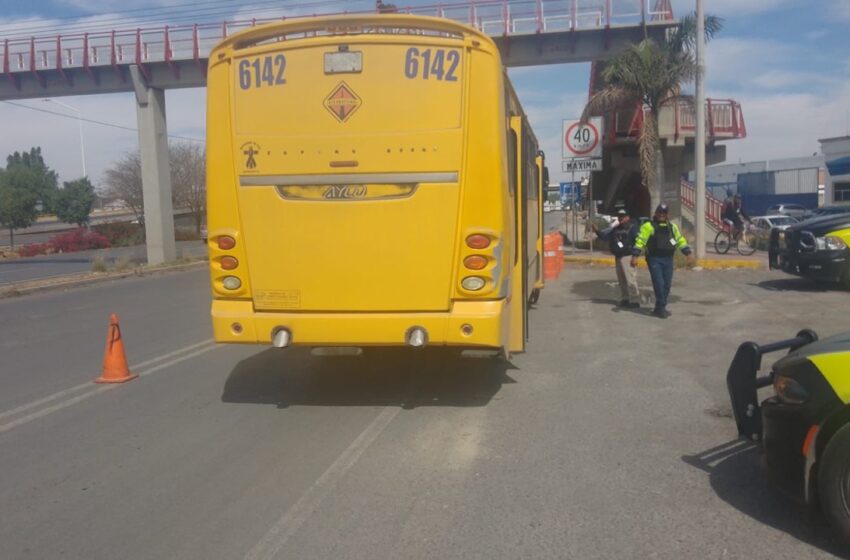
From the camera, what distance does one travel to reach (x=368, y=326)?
6703 millimetres

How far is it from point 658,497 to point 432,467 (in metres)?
1.53

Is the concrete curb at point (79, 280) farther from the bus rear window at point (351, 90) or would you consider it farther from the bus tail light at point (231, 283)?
the bus rear window at point (351, 90)

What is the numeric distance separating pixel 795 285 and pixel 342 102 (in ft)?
39.8

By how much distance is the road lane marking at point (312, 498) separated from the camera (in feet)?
14.2

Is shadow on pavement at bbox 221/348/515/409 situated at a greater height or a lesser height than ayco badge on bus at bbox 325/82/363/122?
lesser

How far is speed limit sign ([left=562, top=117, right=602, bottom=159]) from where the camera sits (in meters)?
21.3

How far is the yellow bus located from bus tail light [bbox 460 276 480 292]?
0.04ft

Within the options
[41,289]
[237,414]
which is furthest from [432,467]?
[41,289]

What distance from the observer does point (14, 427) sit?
7000mm

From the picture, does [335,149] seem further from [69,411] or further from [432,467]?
[69,411]

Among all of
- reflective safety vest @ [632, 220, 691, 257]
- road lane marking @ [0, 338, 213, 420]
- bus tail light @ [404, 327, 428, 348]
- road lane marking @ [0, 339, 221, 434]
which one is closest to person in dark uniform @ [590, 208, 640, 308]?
reflective safety vest @ [632, 220, 691, 257]

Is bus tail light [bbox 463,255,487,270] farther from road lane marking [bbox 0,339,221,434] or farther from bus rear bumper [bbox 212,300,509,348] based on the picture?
road lane marking [bbox 0,339,221,434]

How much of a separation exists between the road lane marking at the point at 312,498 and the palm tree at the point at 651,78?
60.7 feet

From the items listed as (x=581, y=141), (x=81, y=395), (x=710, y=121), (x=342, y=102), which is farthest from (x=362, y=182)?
A: (x=710, y=121)
